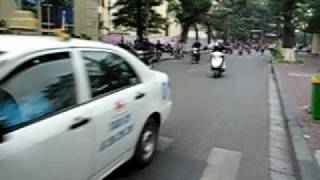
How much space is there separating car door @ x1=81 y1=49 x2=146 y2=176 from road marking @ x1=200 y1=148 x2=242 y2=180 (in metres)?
1.10

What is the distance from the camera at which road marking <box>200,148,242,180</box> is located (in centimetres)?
588

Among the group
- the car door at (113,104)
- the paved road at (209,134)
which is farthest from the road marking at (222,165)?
the car door at (113,104)

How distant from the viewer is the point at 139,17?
31.5 m

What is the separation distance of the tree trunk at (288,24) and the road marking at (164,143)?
96.3 ft

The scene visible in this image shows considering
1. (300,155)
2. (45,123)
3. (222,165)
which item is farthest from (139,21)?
(45,123)

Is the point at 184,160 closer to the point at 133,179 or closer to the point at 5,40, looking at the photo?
the point at 133,179

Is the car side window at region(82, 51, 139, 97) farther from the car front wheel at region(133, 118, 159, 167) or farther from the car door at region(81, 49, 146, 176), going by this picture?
the car front wheel at region(133, 118, 159, 167)

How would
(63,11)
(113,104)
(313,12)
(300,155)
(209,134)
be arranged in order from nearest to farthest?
(113,104)
(300,155)
(209,134)
(63,11)
(313,12)

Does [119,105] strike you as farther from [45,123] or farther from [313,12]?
[313,12]

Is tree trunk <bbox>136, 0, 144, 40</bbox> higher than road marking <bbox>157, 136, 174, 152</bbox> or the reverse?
higher

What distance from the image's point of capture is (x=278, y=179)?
595 cm

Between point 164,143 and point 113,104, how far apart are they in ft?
8.54

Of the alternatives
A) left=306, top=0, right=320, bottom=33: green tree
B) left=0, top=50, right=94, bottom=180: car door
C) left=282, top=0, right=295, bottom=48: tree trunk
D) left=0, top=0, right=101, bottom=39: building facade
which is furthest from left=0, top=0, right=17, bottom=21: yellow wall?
left=282, top=0, right=295, bottom=48: tree trunk

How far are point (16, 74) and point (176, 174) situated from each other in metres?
2.71
